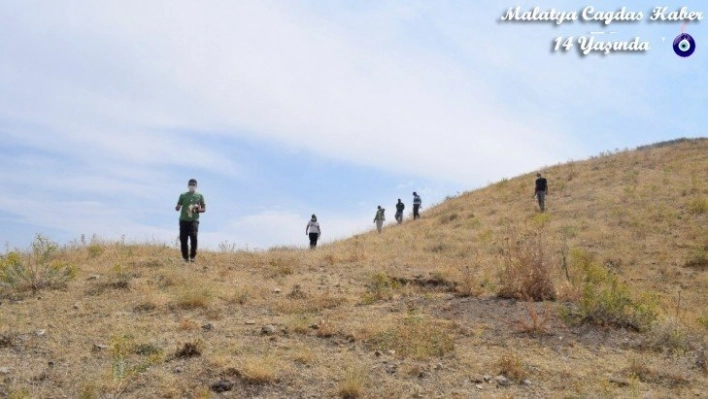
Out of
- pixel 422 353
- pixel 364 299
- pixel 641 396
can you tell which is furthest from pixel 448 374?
pixel 364 299

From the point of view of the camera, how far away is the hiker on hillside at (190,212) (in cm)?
1205

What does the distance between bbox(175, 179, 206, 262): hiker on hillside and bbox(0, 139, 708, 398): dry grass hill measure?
56cm

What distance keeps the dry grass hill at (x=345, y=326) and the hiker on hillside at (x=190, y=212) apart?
565mm

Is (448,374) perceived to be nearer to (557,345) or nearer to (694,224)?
(557,345)

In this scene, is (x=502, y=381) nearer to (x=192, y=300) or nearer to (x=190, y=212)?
(x=192, y=300)

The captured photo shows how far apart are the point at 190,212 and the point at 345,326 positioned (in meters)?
5.49

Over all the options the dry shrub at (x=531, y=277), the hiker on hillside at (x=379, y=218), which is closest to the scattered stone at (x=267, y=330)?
the dry shrub at (x=531, y=277)

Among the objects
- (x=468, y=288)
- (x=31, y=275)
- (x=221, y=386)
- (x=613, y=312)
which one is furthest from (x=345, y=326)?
(x=31, y=275)

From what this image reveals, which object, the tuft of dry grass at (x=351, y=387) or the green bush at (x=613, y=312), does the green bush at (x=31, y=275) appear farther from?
the green bush at (x=613, y=312)

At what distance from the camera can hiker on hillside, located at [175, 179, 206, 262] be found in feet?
39.5

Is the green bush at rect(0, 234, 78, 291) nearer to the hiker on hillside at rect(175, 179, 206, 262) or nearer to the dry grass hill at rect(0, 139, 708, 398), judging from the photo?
the dry grass hill at rect(0, 139, 708, 398)

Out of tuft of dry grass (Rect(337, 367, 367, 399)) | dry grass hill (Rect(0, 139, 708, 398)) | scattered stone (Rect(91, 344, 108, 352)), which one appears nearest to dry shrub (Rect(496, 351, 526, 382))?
dry grass hill (Rect(0, 139, 708, 398))

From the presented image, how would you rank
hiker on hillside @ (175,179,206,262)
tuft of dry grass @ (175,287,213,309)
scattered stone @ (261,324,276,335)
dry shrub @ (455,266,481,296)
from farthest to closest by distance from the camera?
1. hiker on hillside @ (175,179,206,262)
2. dry shrub @ (455,266,481,296)
3. tuft of dry grass @ (175,287,213,309)
4. scattered stone @ (261,324,276,335)

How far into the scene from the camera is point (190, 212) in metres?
12.0
